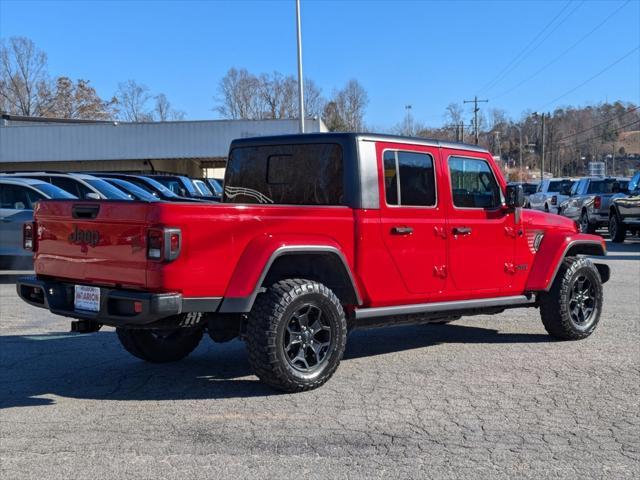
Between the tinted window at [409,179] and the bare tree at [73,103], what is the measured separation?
280 feet

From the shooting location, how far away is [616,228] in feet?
69.4

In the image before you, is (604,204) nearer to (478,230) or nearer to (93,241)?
(478,230)

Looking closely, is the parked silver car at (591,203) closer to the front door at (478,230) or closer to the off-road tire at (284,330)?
the front door at (478,230)

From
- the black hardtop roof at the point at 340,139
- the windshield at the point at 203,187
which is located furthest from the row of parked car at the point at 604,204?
the black hardtop roof at the point at 340,139

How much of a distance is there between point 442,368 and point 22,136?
4271 cm

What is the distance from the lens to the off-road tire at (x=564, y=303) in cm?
762

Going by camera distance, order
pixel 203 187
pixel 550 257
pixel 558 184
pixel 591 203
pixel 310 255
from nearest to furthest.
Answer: pixel 310 255 → pixel 550 257 → pixel 591 203 → pixel 203 187 → pixel 558 184

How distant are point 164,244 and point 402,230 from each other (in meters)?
2.21

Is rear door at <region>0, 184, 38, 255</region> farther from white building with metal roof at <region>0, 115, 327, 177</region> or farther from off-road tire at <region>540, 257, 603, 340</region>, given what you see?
white building with metal roof at <region>0, 115, 327, 177</region>

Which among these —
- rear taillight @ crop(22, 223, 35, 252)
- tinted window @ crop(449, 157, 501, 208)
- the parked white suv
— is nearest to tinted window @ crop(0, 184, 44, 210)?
rear taillight @ crop(22, 223, 35, 252)

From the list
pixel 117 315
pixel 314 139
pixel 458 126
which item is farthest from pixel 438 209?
pixel 458 126

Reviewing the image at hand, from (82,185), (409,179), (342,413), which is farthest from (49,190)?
(342,413)

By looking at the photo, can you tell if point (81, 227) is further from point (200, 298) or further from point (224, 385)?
point (224, 385)

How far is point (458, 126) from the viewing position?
8194 centimetres
